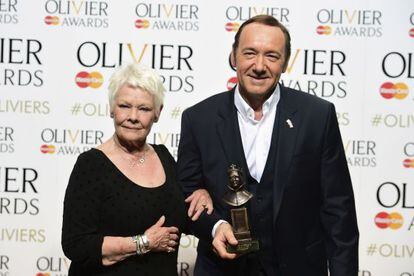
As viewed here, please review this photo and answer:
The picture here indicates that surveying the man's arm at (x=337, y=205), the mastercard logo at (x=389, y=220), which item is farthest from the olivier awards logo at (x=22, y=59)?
the mastercard logo at (x=389, y=220)

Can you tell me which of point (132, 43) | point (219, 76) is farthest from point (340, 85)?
point (132, 43)

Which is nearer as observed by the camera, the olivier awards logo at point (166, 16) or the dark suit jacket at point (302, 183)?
the dark suit jacket at point (302, 183)

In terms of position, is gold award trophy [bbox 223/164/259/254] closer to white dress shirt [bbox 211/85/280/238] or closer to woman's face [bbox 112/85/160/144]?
white dress shirt [bbox 211/85/280/238]

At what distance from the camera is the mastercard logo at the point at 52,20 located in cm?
324

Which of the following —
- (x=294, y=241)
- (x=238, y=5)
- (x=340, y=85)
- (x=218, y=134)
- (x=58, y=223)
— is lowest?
(x=58, y=223)

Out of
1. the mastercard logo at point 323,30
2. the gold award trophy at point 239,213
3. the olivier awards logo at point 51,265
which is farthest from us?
the olivier awards logo at point 51,265

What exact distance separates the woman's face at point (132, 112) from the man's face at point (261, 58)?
1.22 feet

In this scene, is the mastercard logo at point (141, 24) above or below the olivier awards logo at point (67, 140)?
above

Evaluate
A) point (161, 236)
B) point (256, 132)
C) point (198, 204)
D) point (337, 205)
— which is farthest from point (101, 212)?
point (337, 205)

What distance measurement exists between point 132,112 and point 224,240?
572mm

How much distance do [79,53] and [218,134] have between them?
1410 mm

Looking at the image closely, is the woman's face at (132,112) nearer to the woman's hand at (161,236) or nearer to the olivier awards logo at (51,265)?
the woman's hand at (161,236)

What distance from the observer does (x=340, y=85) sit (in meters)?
3.24

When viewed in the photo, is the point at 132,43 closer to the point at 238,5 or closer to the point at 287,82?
the point at 238,5
